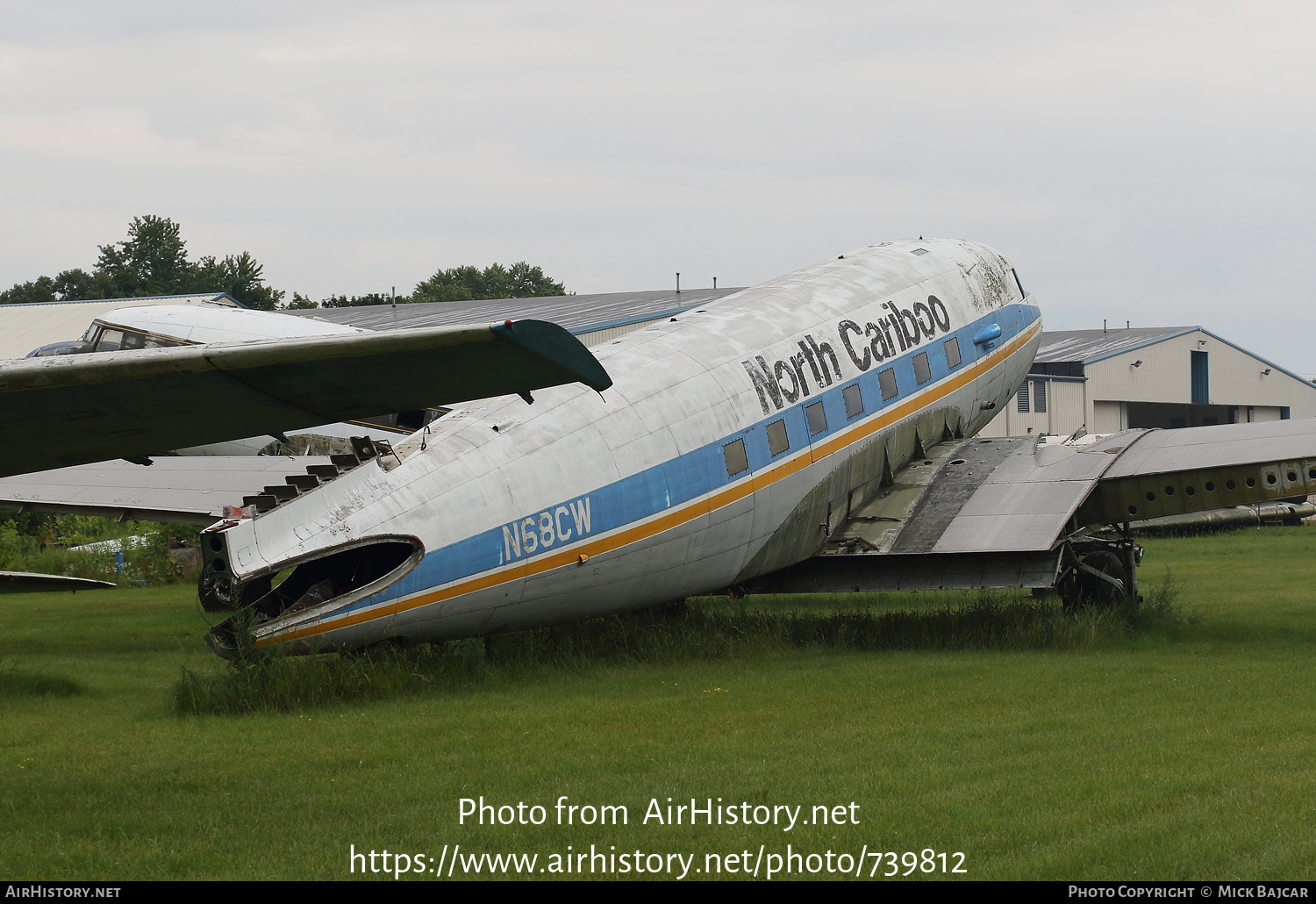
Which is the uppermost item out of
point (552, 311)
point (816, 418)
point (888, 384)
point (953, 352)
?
point (552, 311)

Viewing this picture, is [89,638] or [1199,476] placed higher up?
[1199,476]

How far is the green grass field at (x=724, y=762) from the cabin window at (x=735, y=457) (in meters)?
2.26

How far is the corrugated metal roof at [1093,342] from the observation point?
56.2 meters

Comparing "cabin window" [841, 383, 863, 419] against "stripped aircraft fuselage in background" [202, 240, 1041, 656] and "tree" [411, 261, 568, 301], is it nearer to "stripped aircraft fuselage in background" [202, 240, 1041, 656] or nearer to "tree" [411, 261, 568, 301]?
"stripped aircraft fuselage in background" [202, 240, 1041, 656]

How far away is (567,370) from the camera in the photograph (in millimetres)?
6293

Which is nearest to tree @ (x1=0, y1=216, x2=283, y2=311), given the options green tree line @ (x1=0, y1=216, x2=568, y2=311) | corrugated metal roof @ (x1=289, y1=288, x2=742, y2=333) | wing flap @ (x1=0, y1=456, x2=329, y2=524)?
green tree line @ (x1=0, y1=216, x2=568, y2=311)

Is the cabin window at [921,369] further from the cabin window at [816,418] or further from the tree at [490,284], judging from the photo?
the tree at [490,284]

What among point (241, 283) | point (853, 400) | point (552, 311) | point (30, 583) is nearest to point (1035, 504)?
point (853, 400)

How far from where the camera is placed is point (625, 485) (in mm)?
13789

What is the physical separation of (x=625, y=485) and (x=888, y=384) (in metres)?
6.25

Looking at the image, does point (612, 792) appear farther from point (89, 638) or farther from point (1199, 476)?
point (89, 638)

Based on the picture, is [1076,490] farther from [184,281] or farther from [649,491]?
[184,281]
